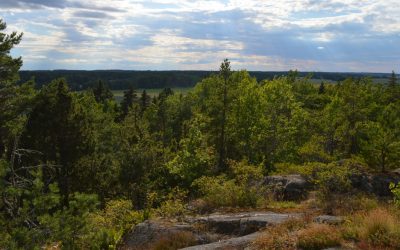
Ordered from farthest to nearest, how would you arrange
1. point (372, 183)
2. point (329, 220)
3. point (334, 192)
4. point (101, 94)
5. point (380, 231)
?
point (101, 94) < point (372, 183) < point (334, 192) < point (329, 220) < point (380, 231)

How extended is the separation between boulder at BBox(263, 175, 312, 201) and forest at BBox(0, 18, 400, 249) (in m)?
1.13

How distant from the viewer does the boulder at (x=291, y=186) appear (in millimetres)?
22750

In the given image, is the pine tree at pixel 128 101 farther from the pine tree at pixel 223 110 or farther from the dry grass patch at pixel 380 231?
the dry grass patch at pixel 380 231

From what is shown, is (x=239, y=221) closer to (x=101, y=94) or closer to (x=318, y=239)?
(x=318, y=239)

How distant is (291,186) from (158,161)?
1068 cm

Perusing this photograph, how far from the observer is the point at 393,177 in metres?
27.7

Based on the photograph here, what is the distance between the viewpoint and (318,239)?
32.2ft

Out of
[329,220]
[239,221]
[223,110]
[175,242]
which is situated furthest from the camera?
[223,110]

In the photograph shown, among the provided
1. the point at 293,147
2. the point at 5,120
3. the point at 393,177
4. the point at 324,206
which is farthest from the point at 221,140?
the point at 324,206

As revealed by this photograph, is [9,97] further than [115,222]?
Yes

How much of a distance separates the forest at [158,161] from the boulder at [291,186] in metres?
1.13

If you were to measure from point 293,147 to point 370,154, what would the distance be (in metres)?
10.8

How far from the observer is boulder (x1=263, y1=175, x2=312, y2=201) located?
22750mm

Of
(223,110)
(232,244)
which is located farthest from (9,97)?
(232,244)
